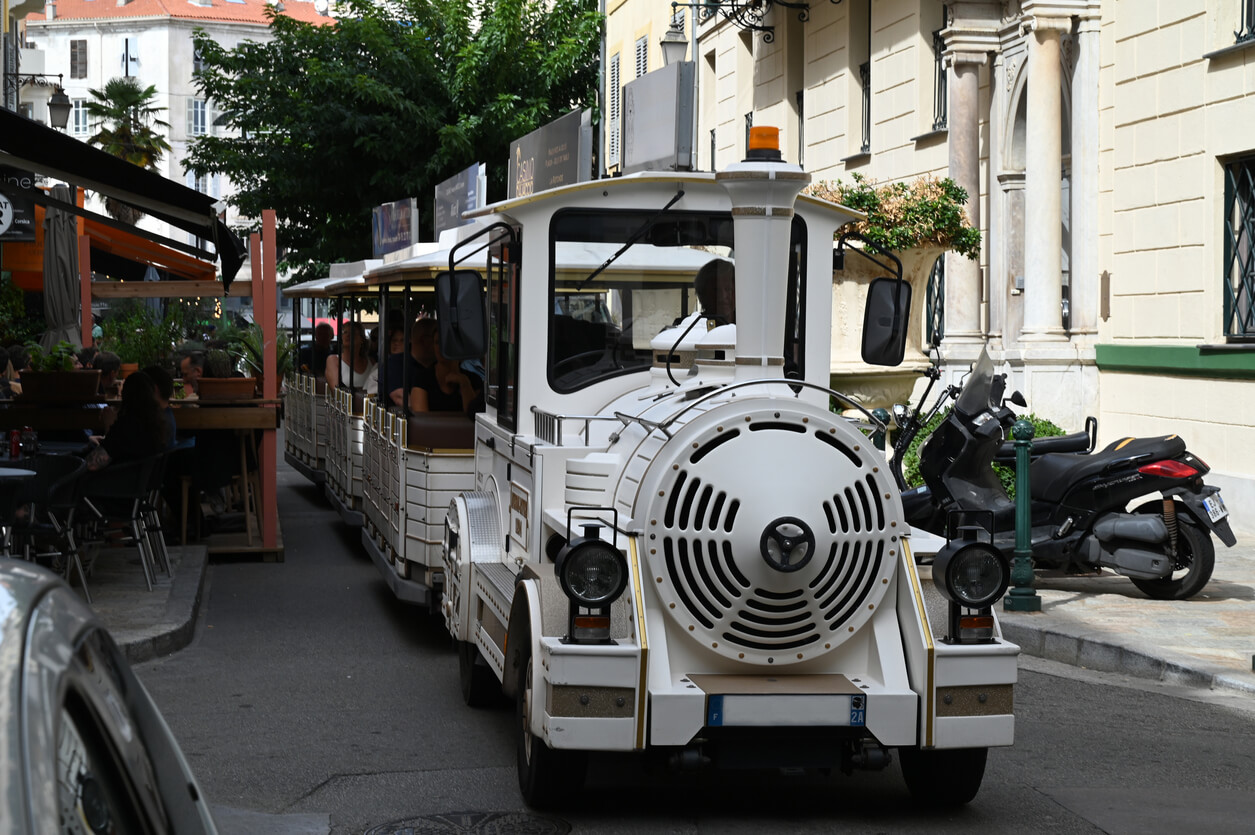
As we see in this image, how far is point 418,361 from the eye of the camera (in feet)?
36.5

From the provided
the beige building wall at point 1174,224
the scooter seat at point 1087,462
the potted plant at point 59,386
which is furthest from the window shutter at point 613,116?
the scooter seat at point 1087,462

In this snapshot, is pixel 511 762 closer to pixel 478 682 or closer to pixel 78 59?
pixel 478 682

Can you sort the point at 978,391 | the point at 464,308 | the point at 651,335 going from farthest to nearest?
the point at 978,391 < the point at 651,335 < the point at 464,308

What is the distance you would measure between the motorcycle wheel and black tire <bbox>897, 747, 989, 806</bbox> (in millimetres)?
4645

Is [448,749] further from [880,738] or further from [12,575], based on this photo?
[12,575]

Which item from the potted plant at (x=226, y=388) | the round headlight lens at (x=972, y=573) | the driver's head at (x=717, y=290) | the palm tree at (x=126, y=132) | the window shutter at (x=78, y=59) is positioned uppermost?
the window shutter at (x=78, y=59)

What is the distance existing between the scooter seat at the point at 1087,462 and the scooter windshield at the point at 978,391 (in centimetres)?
57

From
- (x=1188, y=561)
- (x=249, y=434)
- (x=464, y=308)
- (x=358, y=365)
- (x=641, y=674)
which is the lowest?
(x=1188, y=561)

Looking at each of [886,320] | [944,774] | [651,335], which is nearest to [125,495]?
[651,335]

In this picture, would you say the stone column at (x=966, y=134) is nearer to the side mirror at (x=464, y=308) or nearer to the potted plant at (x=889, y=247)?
the potted plant at (x=889, y=247)

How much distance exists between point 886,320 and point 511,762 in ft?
8.13

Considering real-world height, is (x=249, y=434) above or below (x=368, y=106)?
below

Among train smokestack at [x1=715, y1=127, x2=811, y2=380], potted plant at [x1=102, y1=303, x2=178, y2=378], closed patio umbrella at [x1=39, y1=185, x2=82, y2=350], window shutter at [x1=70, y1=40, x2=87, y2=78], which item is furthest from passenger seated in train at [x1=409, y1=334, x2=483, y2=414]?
window shutter at [x1=70, y1=40, x2=87, y2=78]

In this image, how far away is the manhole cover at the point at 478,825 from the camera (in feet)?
17.6
